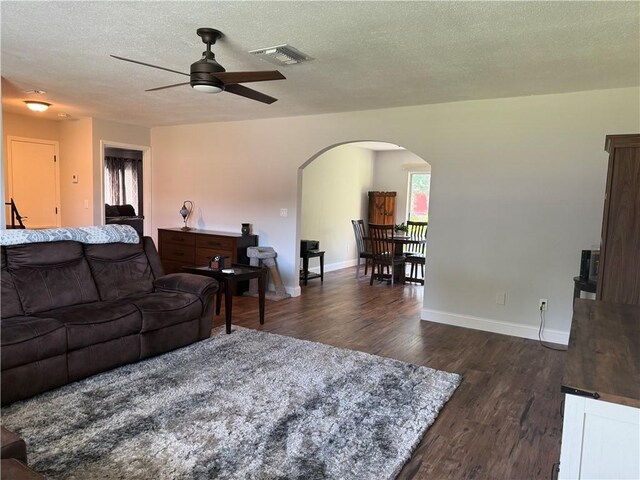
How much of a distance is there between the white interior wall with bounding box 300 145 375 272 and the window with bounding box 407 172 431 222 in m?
0.90

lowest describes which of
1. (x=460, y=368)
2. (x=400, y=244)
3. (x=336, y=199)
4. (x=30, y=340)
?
(x=460, y=368)

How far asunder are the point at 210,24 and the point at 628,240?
278 cm

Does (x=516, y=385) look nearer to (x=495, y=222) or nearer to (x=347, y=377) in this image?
(x=347, y=377)

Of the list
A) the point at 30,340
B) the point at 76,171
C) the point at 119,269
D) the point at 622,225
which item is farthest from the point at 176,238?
the point at 622,225

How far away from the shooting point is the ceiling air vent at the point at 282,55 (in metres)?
2.98

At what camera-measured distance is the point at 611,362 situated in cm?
144

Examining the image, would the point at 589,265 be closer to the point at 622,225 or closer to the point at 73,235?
the point at 622,225

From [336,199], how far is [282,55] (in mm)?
5141

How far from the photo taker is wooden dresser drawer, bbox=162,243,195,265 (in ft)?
20.6

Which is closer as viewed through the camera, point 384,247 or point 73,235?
point 73,235

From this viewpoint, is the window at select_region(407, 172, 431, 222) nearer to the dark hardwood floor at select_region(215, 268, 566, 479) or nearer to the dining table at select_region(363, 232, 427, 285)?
the dining table at select_region(363, 232, 427, 285)

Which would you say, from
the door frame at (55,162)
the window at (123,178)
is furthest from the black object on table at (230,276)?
the window at (123,178)

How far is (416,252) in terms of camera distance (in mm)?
7426

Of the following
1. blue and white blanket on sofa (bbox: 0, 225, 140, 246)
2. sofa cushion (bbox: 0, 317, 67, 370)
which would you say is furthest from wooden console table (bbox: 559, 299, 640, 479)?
blue and white blanket on sofa (bbox: 0, 225, 140, 246)
